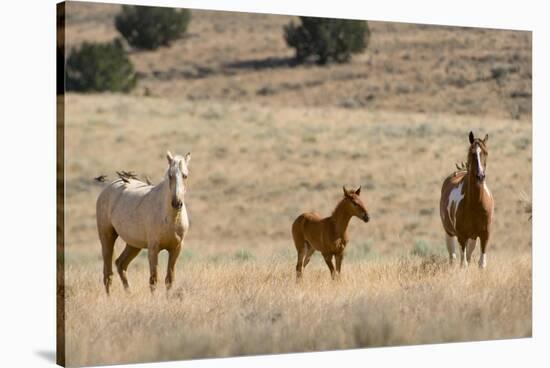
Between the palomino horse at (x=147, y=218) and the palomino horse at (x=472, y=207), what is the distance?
3.62 meters

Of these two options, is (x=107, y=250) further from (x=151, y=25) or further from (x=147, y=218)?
(x=151, y=25)

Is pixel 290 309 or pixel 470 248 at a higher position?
pixel 470 248

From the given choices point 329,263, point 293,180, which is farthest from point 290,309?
point 293,180

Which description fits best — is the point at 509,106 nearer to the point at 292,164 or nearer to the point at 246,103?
the point at 292,164

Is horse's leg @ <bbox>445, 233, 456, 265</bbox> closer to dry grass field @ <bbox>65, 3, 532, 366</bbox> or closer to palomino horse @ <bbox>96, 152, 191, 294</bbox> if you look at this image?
dry grass field @ <bbox>65, 3, 532, 366</bbox>

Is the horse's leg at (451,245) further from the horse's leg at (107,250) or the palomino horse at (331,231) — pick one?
the horse's leg at (107,250)

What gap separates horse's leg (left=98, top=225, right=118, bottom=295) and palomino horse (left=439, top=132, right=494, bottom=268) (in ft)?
14.3

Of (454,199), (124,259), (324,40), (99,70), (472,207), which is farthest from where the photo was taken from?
(99,70)

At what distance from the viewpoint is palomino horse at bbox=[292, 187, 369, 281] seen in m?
11.8

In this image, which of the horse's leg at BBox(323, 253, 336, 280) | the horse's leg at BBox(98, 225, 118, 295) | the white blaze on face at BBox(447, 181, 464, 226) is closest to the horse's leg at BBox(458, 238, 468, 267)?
the white blaze on face at BBox(447, 181, 464, 226)

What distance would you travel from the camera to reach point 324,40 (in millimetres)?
24703

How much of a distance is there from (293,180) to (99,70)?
9.67 m

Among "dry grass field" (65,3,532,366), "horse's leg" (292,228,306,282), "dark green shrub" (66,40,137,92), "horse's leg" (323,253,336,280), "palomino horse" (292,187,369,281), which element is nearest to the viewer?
"dry grass field" (65,3,532,366)

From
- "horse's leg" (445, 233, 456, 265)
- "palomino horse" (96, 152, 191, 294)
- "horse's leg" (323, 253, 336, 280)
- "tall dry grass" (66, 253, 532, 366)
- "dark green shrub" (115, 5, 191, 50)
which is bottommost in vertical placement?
"tall dry grass" (66, 253, 532, 366)
